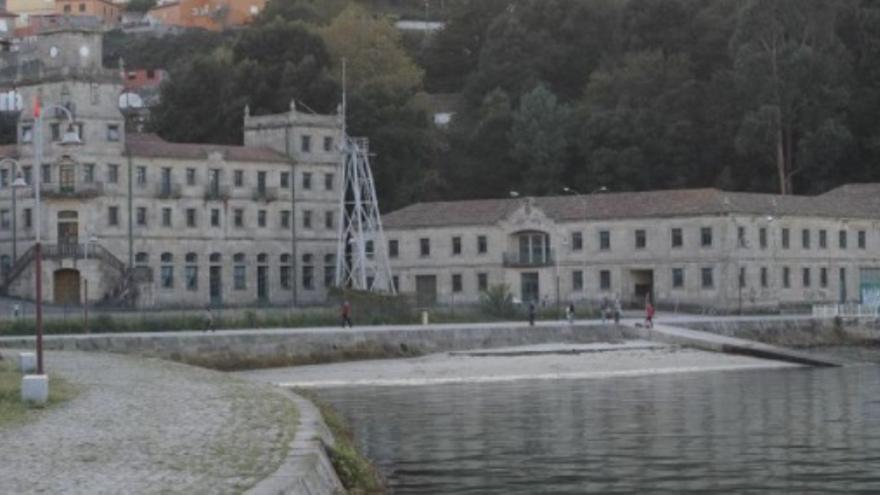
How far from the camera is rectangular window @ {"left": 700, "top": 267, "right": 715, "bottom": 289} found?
89.4 m

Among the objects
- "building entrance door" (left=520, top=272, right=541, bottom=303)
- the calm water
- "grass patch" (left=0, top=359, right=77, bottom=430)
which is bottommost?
the calm water

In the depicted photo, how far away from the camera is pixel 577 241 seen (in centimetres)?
9331

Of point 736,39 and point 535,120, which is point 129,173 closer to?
point 535,120

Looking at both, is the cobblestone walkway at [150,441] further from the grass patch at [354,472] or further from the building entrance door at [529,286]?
the building entrance door at [529,286]

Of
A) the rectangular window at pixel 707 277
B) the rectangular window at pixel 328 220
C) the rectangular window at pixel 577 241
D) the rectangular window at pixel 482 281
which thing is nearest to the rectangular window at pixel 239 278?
the rectangular window at pixel 328 220

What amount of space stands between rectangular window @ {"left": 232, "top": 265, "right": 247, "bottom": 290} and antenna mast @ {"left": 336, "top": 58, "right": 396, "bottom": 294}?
564 centimetres

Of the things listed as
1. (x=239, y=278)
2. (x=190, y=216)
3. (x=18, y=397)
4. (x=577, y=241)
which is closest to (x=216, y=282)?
(x=239, y=278)

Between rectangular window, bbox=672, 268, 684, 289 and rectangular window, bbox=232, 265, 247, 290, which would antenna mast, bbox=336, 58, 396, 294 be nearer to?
rectangular window, bbox=232, 265, 247, 290

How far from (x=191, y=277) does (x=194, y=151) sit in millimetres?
7411

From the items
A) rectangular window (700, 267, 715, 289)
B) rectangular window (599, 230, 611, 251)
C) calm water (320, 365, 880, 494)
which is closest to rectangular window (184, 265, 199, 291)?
rectangular window (599, 230, 611, 251)

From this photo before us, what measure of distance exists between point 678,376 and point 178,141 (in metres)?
65.6

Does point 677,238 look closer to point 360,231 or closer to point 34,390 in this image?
point 360,231

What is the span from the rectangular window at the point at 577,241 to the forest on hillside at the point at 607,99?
51.4ft

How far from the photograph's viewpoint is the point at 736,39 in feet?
346
